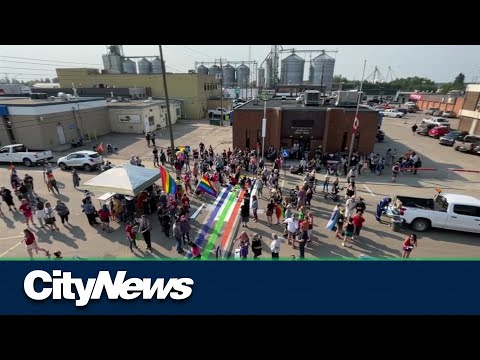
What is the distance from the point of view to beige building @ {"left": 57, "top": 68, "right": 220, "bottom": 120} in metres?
44.2

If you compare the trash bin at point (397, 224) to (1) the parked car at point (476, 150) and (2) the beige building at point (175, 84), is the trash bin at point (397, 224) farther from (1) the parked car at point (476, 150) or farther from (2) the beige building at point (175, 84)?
(2) the beige building at point (175, 84)

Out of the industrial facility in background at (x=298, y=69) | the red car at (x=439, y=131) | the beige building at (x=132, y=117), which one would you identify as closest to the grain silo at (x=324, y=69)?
the industrial facility in background at (x=298, y=69)

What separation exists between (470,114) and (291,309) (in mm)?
38376

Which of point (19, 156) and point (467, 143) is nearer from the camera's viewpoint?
point (19, 156)

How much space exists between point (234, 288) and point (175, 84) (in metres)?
45.9

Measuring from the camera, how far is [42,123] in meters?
23.0

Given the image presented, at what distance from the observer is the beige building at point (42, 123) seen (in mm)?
22641

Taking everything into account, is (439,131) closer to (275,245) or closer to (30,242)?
(275,245)

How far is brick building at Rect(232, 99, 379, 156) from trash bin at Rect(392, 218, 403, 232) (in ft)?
36.7

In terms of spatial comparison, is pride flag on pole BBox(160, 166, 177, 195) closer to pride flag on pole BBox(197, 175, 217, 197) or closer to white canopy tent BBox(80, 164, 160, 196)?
white canopy tent BBox(80, 164, 160, 196)

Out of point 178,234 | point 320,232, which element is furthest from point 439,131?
point 178,234

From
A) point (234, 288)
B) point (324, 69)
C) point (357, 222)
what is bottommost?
point (357, 222)

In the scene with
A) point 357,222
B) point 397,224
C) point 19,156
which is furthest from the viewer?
point 19,156
